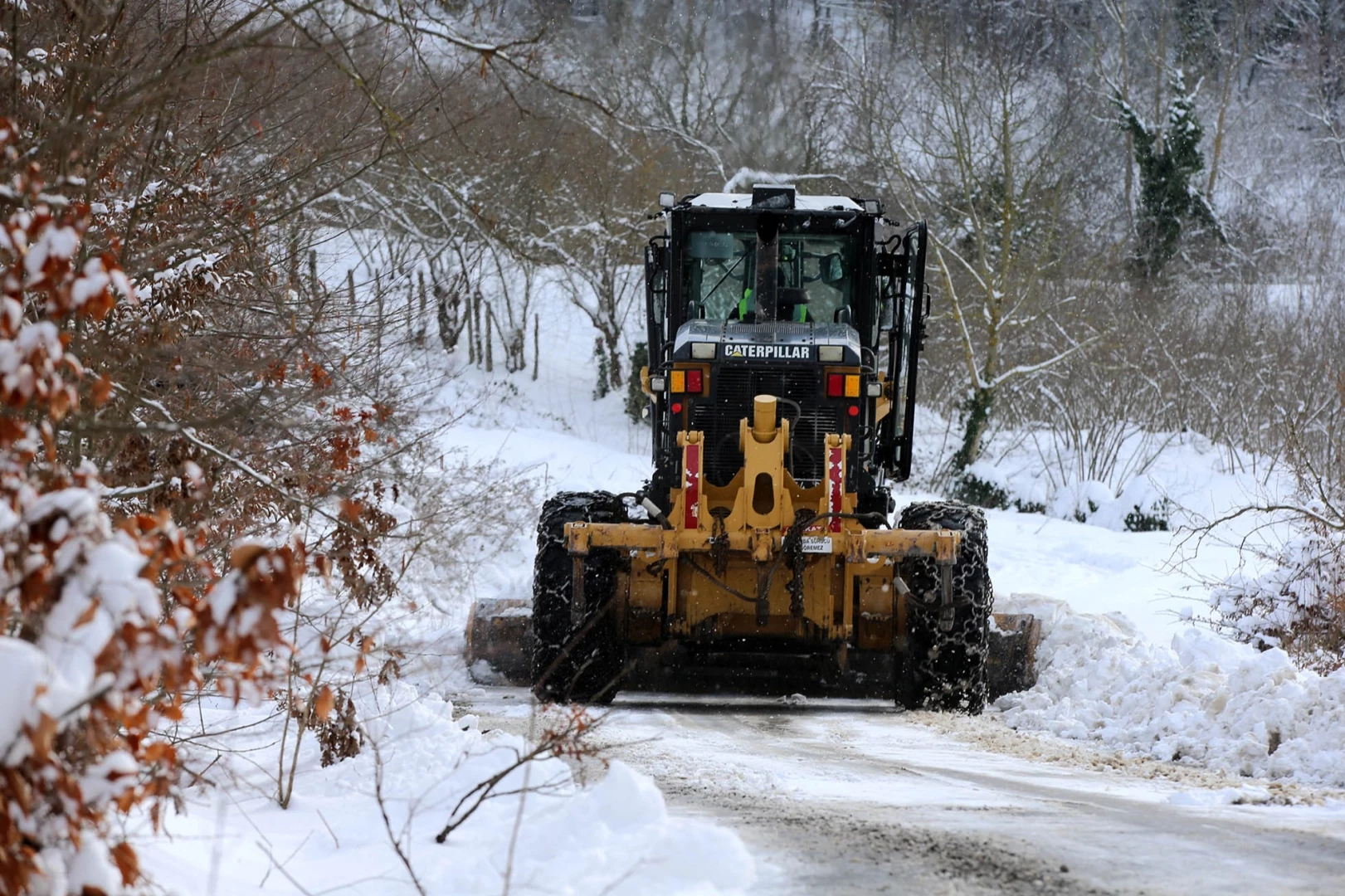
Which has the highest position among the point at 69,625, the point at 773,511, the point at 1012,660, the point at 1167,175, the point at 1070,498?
the point at 1167,175

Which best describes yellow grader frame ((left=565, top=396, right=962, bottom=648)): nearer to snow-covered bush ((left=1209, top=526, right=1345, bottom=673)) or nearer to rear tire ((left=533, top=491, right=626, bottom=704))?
rear tire ((left=533, top=491, right=626, bottom=704))

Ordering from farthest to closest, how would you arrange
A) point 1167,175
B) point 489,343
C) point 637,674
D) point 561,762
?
point 1167,175 → point 489,343 → point 637,674 → point 561,762

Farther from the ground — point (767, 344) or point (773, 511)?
point (767, 344)

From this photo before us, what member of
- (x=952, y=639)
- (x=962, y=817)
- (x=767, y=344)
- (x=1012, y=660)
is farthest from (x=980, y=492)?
(x=962, y=817)

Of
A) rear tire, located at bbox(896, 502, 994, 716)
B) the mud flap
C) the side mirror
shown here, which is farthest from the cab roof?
the mud flap

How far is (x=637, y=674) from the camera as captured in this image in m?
10.1

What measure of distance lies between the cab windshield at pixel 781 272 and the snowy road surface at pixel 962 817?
2.80m

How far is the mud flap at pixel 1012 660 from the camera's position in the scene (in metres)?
10.0

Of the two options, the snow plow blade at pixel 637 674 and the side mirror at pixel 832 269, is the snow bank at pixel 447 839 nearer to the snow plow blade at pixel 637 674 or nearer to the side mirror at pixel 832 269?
the snow plow blade at pixel 637 674

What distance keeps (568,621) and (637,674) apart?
1.03 metres

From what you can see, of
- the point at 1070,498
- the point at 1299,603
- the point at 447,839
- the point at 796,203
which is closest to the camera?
the point at 447,839

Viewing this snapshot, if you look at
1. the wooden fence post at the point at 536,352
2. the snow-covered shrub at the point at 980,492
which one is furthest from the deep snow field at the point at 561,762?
the wooden fence post at the point at 536,352

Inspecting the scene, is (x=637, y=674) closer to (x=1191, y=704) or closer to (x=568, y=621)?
(x=568, y=621)

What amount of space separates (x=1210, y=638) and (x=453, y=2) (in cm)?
607
